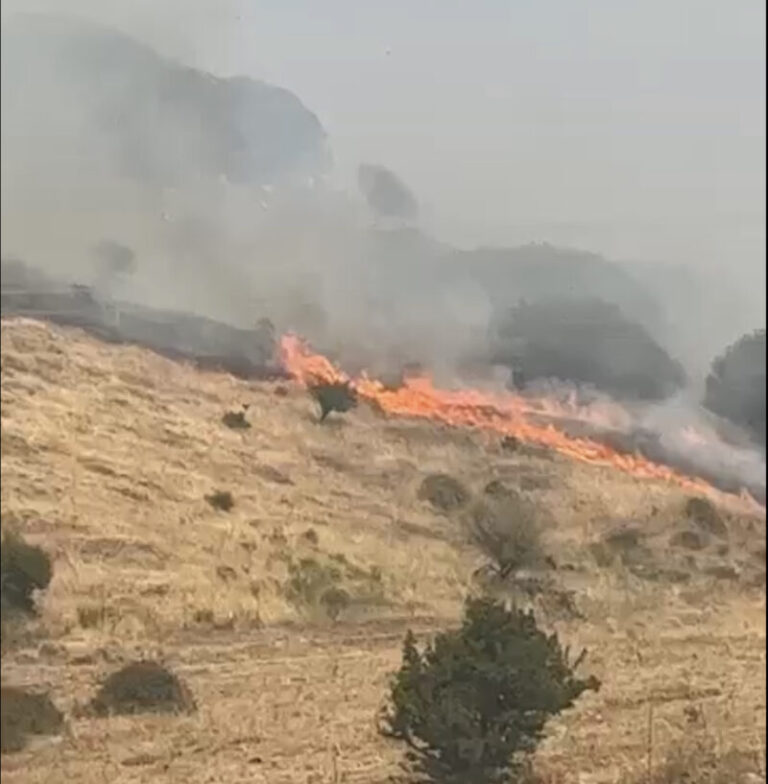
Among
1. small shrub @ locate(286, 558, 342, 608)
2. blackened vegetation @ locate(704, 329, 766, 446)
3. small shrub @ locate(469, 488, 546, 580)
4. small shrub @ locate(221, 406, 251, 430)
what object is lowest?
small shrub @ locate(286, 558, 342, 608)

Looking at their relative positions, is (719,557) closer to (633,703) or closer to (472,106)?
(633,703)

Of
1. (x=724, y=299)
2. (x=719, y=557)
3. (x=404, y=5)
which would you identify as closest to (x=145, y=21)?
(x=404, y=5)

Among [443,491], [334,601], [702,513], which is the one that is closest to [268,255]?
[443,491]

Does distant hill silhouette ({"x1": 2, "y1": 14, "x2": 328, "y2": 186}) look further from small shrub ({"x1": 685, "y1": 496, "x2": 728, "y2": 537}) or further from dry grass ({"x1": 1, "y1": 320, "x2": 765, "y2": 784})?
small shrub ({"x1": 685, "y1": 496, "x2": 728, "y2": 537})

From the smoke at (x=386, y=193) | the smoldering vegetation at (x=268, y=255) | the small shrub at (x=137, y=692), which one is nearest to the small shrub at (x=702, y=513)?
the smoldering vegetation at (x=268, y=255)

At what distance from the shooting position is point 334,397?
4805mm

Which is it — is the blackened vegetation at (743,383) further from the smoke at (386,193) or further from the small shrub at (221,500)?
the small shrub at (221,500)

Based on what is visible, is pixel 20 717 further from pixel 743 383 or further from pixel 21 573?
pixel 743 383

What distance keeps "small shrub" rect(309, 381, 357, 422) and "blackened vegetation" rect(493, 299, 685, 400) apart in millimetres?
642

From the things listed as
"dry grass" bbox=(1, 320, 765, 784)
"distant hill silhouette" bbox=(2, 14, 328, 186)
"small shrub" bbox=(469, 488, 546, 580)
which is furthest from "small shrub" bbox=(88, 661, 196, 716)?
"distant hill silhouette" bbox=(2, 14, 328, 186)

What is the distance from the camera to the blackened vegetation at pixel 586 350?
5.15 meters

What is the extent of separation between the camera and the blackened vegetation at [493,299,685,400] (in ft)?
16.9

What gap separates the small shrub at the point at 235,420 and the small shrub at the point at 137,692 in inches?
32.9

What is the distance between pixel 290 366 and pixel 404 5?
1.50 m
